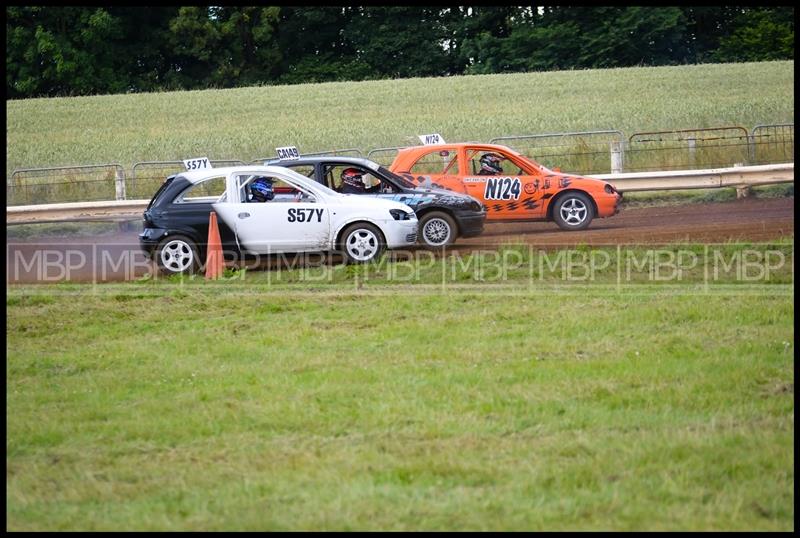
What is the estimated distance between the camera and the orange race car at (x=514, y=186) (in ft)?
55.2

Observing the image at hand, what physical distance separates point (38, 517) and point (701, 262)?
31.1 feet

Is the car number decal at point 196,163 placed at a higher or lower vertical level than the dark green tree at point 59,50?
lower

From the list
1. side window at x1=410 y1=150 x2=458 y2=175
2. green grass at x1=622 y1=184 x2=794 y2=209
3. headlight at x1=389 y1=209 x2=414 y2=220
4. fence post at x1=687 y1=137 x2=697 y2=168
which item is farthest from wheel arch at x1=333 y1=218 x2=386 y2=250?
fence post at x1=687 y1=137 x2=697 y2=168

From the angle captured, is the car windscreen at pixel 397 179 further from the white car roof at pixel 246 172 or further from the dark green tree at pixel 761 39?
the dark green tree at pixel 761 39

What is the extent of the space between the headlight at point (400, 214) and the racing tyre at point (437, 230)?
1.91 feet

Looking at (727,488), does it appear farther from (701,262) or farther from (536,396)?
(701,262)

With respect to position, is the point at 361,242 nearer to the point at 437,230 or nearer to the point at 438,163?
the point at 437,230

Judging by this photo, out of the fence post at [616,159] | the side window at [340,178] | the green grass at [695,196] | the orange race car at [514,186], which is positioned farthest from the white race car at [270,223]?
the fence post at [616,159]

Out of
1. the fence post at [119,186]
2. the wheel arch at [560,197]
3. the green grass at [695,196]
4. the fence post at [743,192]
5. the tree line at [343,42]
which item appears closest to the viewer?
the wheel arch at [560,197]

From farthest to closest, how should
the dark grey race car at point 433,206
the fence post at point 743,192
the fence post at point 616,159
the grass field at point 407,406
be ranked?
the fence post at point 616,159
the fence post at point 743,192
the dark grey race car at point 433,206
the grass field at point 407,406

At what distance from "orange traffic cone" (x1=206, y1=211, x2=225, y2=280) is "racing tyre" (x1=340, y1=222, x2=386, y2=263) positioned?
5.20 ft

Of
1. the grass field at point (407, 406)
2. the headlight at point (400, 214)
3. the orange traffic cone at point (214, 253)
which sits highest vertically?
the headlight at point (400, 214)

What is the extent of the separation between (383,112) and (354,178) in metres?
23.5

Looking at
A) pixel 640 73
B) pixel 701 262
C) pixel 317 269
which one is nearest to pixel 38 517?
pixel 317 269
